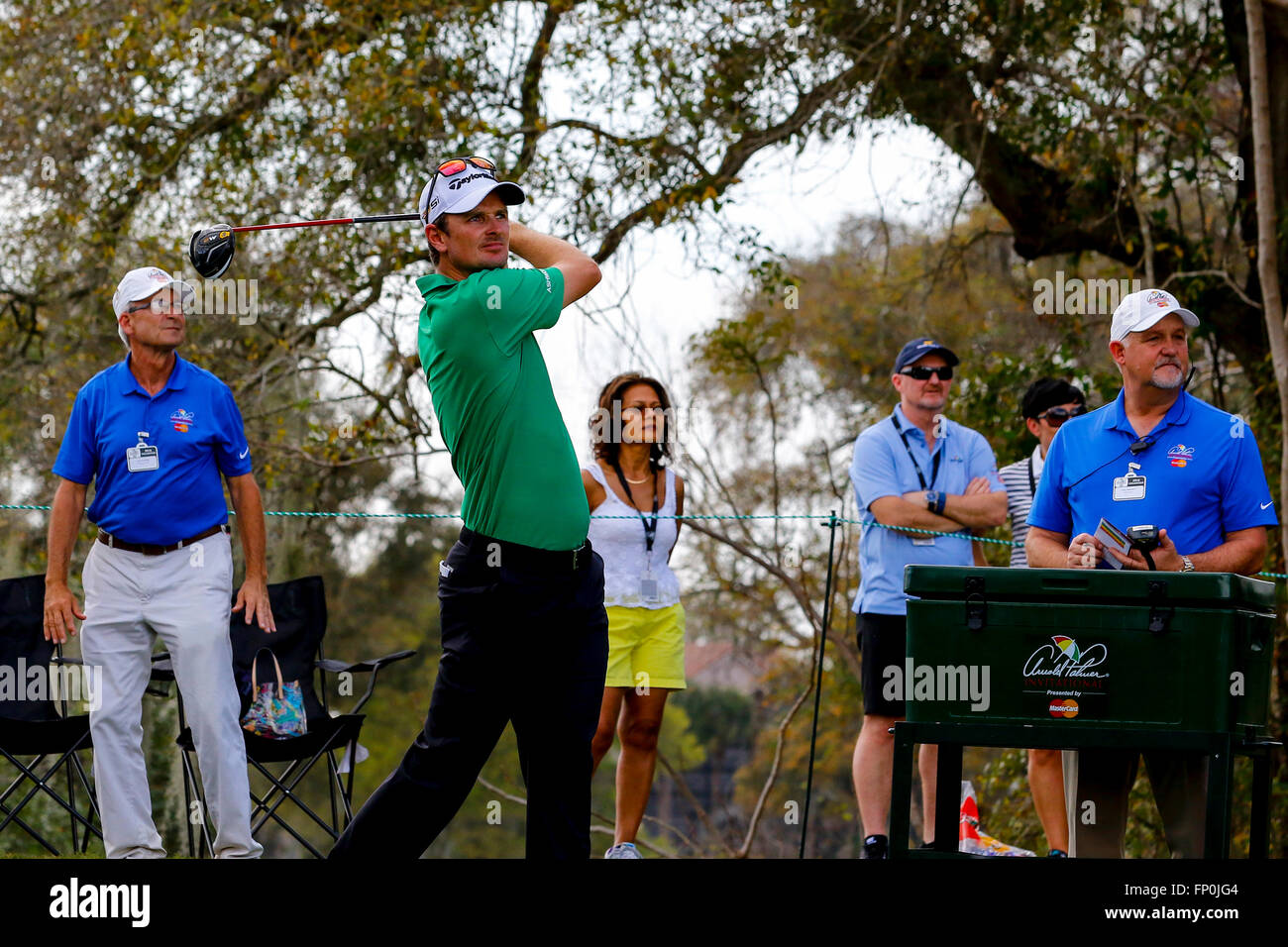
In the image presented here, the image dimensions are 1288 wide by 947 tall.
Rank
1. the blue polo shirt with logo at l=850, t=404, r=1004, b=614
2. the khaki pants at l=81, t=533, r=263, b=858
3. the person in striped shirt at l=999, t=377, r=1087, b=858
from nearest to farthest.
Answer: the khaki pants at l=81, t=533, r=263, b=858 < the blue polo shirt with logo at l=850, t=404, r=1004, b=614 < the person in striped shirt at l=999, t=377, r=1087, b=858

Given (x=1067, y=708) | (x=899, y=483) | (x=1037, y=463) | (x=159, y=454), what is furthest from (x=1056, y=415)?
(x=159, y=454)

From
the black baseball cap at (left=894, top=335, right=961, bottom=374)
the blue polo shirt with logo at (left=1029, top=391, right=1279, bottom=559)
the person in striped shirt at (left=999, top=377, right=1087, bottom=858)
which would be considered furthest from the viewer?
the person in striped shirt at (left=999, top=377, right=1087, bottom=858)

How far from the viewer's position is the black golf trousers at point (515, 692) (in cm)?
369

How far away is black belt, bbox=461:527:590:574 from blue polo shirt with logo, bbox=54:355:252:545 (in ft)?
5.48

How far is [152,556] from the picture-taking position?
196 inches

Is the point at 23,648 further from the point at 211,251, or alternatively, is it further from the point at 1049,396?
the point at 1049,396

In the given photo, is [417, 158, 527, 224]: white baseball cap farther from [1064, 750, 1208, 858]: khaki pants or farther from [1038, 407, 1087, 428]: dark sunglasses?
[1038, 407, 1087, 428]: dark sunglasses

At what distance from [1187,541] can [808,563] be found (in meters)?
12.9

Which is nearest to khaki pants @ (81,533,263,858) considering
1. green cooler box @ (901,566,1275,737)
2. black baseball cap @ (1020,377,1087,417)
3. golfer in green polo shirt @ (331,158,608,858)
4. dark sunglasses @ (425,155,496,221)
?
golfer in green polo shirt @ (331,158,608,858)

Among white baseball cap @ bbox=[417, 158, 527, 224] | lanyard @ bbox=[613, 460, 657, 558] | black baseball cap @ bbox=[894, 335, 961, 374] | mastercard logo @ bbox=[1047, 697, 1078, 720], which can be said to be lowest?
mastercard logo @ bbox=[1047, 697, 1078, 720]

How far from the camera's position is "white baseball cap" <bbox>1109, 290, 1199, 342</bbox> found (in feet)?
14.0

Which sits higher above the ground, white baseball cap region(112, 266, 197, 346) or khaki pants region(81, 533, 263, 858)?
white baseball cap region(112, 266, 197, 346)

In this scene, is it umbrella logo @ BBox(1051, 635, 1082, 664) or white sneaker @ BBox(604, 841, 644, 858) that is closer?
umbrella logo @ BBox(1051, 635, 1082, 664)
